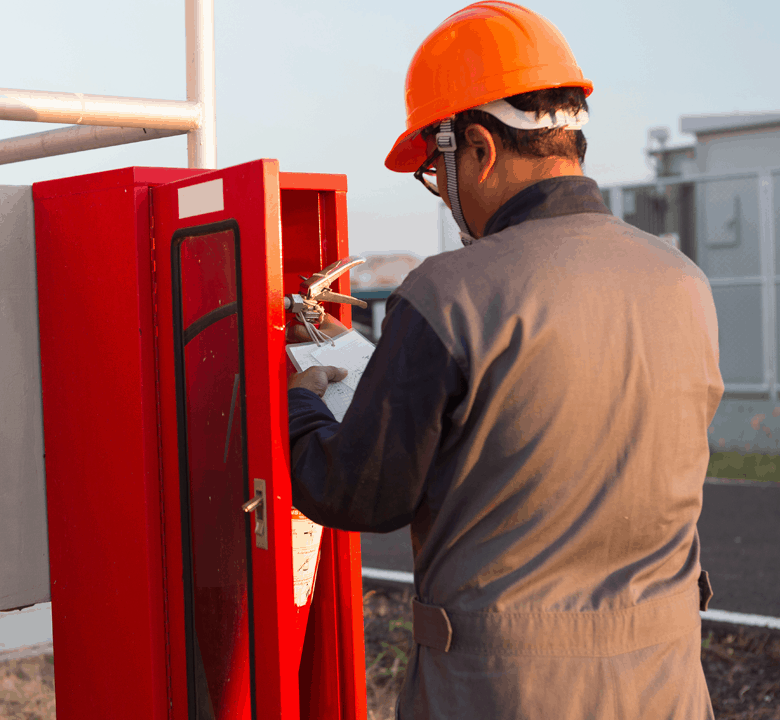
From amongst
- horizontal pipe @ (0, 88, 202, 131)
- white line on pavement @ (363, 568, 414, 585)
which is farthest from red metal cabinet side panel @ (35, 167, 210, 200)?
white line on pavement @ (363, 568, 414, 585)

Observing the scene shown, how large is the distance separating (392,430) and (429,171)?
1.80ft

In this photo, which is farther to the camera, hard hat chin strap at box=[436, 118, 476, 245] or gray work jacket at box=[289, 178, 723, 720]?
hard hat chin strap at box=[436, 118, 476, 245]

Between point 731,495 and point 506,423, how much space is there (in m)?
7.01

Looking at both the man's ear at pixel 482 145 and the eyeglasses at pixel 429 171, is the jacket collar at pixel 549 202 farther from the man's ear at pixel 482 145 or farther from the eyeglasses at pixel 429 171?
the eyeglasses at pixel 429 171

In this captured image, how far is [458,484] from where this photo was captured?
1.23 metres

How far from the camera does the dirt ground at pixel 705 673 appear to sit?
3.28 meters

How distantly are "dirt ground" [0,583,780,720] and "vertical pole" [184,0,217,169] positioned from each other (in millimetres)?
2182

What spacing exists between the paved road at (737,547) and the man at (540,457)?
3.69 m

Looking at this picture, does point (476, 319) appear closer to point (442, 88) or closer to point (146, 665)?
point (442, 88)

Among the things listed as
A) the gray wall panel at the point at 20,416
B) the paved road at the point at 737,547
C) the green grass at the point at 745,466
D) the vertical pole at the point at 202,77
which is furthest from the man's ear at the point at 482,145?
the green grass at the point at 745,466

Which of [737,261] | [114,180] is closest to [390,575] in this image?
[114,180]

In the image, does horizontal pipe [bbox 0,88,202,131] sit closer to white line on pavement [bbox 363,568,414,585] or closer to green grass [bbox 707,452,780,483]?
white line on pavement [bbox 363,568,414,585]

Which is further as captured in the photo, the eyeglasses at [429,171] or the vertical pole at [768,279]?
the vertical pole at [768,279]

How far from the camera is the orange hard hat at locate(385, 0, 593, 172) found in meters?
1.39
